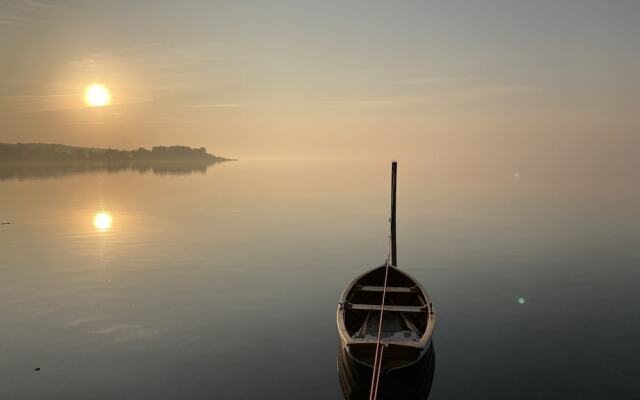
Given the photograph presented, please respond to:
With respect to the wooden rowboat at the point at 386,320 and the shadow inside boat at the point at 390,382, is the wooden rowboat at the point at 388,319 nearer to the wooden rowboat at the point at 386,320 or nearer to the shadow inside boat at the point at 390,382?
the wooden rowboat at the point at 386,320

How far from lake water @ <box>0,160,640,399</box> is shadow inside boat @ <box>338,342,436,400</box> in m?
0.44

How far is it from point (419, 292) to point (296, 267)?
1384cm

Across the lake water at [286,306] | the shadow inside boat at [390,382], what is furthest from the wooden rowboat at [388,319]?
the lake water at [286,306]

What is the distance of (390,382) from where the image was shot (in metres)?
14.6

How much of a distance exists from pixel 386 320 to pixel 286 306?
6595mm

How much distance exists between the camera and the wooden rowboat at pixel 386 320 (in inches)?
574

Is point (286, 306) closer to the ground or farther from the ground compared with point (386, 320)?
closer to the ground

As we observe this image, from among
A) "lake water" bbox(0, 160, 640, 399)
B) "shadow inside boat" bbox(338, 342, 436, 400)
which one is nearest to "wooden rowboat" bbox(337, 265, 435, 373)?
"shadow inside boat" bbox(338, 342, 436, 400)

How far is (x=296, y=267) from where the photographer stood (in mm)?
33156

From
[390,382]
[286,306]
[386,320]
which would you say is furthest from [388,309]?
[286,306]

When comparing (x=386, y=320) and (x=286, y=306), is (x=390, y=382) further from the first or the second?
(x=286, y=306)

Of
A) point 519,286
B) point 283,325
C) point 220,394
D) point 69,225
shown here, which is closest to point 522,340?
point 519,286

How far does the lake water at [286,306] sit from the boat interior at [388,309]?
1.64 metres

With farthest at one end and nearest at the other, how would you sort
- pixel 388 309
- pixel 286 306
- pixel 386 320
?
pixel 286 306 → pixel 386 320 → pixel 388 309
